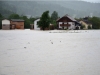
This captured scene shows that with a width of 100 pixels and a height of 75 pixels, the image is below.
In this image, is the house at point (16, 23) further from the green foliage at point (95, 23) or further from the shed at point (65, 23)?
the green foliage at point (95, 23)

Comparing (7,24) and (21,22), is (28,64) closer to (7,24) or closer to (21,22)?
(7,24)

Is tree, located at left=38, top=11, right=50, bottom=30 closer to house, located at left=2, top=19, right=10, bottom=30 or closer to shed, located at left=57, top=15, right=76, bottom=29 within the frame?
shed, located at left=57, top=15, right=76, bottom=29

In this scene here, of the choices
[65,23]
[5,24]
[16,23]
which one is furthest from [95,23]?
[5,24]

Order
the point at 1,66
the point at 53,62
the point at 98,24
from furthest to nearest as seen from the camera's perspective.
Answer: the point at 98,24
the point at 53,62
the point at 1,66

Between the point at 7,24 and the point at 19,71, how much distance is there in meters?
55.2

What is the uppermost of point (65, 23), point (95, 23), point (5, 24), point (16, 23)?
point (95, 23)

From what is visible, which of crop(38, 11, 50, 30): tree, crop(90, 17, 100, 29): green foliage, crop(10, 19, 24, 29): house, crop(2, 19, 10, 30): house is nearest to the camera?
crop(38, 11, 50, 30): tree

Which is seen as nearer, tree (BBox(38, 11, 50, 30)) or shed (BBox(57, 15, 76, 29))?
tree (BBox(38, 11, 50, 30))

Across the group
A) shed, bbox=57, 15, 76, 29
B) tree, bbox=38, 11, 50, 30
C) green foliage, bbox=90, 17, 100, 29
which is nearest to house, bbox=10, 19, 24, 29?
shed, bbox=57, 15, 76, 29

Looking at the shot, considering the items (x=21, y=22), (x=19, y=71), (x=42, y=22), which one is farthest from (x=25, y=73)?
(x=21, y=22)

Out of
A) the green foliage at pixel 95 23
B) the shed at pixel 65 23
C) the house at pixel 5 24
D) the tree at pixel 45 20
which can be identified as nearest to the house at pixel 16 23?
the house at pixel 5 24

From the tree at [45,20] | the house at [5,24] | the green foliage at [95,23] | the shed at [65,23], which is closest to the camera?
the tree at [45,20]

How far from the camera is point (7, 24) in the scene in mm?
61500

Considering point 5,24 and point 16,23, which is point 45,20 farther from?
point 16,23
